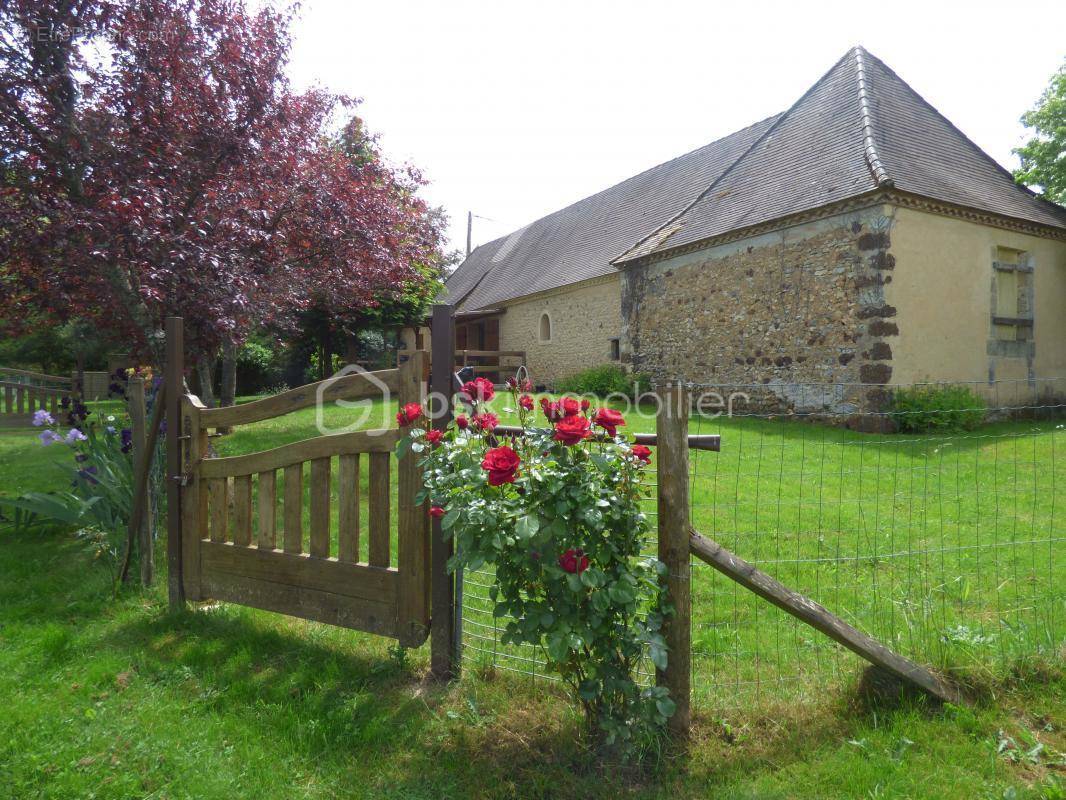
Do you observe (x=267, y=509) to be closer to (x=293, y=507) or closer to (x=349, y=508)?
(x=293, y=507)

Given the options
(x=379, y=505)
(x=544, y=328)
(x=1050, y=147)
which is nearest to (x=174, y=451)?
(x=379, y=505)

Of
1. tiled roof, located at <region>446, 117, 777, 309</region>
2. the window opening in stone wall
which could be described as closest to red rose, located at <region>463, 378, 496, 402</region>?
the window opening in stone wall

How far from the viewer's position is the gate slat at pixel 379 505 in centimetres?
297

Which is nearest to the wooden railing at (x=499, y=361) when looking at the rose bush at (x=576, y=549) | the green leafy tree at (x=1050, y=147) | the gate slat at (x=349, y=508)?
the green leafy tree at (x=1050, y=147)

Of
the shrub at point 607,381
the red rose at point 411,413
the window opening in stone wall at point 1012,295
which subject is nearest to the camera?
the red rose at point 411,413

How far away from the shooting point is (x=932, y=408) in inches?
405

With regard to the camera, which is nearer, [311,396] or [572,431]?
[572,431]

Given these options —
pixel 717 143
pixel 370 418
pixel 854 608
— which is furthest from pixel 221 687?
pixel 717 143

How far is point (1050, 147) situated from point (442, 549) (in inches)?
903

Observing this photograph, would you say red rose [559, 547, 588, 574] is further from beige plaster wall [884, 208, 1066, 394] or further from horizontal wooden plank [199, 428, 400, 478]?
beige plaster wall [884, 208, 1066, 394]

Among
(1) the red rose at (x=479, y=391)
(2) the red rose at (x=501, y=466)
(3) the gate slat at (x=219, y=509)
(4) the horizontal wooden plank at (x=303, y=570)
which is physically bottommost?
(4) the horizontal wooden plank at (x=303, y=570)

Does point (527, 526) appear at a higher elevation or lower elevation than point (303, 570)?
higher

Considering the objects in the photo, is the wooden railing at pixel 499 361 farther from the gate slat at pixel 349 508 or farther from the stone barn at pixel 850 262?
the gate slat at pixel 349 508

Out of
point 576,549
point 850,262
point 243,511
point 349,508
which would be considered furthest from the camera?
point 850,262
